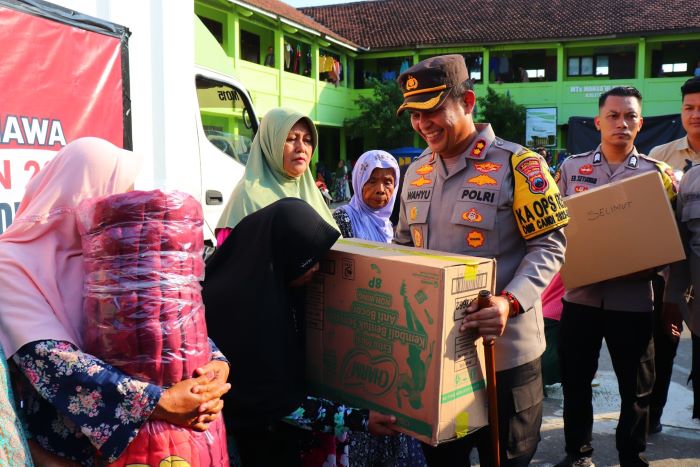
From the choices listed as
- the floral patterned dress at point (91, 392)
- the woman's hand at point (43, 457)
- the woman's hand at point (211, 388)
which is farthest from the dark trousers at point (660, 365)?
the woman's hand at point (43, 457)

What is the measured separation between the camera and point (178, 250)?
1470 mm

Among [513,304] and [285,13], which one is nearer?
[513,304]

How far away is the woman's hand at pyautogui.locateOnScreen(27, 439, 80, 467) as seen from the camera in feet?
4.67

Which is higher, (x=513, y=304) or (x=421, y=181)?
(x=421, y=181)

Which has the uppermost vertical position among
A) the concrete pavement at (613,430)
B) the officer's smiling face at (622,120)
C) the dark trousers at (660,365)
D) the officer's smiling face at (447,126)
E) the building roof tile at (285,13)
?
the building roof tile at (285,13)

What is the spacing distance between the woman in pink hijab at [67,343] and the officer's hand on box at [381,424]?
0.47m

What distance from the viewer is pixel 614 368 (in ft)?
9.75

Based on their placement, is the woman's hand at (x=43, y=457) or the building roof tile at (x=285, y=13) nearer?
the woman's hand at (x=43, y=457)

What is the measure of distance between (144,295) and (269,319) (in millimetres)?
461

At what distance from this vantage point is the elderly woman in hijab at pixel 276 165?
3.03m

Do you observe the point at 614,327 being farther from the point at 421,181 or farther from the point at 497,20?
the point at 497,20

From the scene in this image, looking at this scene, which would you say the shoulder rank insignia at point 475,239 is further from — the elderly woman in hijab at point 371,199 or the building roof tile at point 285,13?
the building roof tile at point 285,13

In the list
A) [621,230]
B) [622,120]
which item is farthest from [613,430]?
[622,120]

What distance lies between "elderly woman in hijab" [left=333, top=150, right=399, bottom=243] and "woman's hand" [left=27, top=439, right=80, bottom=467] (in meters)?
2.23
